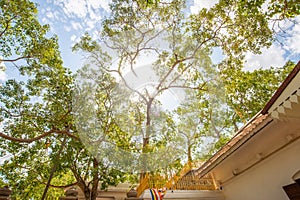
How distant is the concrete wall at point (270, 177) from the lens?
319 centimetres

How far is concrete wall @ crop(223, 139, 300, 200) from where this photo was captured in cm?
319

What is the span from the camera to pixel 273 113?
2.72 metres

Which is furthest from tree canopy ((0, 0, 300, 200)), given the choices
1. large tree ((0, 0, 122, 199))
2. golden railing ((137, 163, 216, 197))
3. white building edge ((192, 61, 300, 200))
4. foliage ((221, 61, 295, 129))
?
foliage ((221, 61, 295, 129))

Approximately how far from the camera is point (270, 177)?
11.8ft

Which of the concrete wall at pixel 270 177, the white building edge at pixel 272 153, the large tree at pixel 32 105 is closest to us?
the white building edge at pixel 272 153

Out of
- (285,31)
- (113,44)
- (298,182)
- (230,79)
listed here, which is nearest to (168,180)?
(298,182)

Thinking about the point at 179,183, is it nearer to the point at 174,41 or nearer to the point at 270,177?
the point at 270,177

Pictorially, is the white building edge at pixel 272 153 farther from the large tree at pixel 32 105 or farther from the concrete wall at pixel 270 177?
the large tree at pixel 32 105

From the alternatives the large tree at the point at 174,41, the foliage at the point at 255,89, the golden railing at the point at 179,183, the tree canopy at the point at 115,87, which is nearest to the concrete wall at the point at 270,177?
the golden railing at the point at 179,183

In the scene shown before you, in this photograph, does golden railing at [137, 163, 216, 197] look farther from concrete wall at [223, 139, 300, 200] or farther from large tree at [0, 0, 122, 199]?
large tree at [0, 0, 122, 199]

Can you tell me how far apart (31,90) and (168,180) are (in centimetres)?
566

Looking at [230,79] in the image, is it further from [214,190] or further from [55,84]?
[55,84]

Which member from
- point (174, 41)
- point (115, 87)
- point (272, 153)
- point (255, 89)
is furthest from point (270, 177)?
point (255, 89)

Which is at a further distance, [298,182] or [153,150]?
[153,150]
